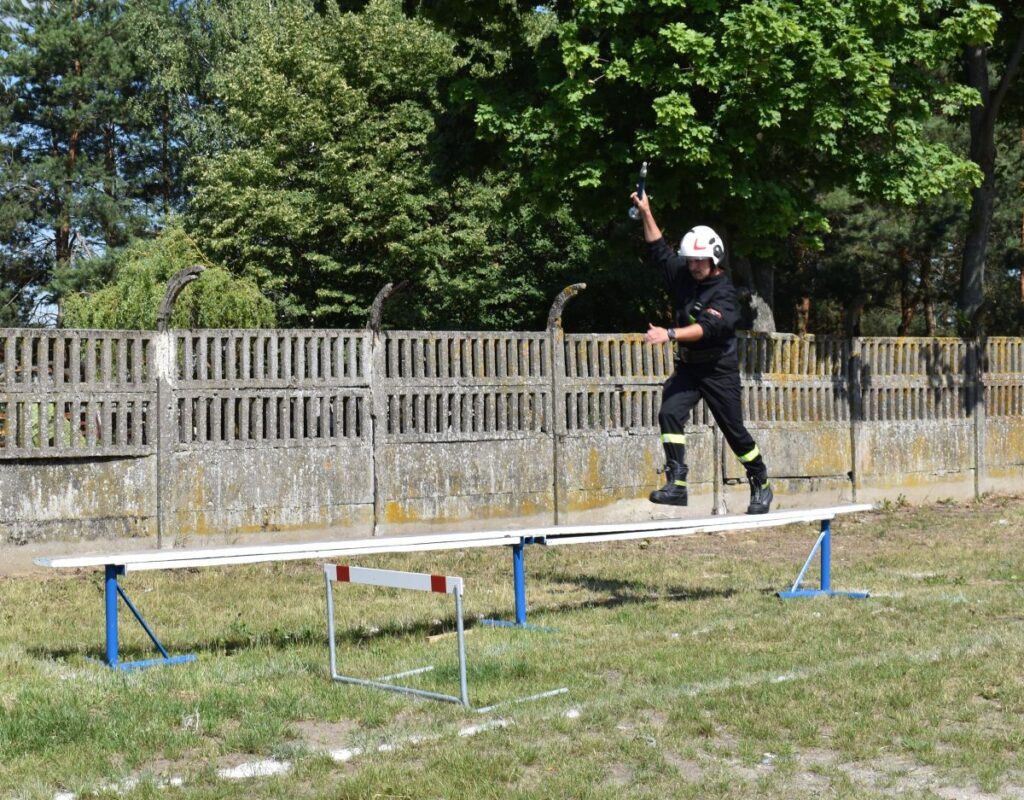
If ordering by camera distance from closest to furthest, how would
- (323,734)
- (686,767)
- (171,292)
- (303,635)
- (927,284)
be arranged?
(686,767), (323,734), (303,635), (171,292), (927,284)

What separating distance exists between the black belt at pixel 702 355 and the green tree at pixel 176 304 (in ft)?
47.3

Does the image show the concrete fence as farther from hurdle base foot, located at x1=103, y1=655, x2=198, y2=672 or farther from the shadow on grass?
hurdle base foot, located at x1=103, y1=655, x2=198, y2=672

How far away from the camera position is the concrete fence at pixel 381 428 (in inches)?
535

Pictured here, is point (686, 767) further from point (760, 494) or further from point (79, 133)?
point (79, 133)

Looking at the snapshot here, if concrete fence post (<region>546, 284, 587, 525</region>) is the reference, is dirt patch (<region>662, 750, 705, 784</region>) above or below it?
below

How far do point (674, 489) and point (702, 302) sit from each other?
1.46 m

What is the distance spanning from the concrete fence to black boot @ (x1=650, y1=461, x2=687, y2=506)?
5.27 meters

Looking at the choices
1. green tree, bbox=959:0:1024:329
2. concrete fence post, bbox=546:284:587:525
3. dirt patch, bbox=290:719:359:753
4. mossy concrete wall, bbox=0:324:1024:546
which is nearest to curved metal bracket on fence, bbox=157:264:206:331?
mossy concrete wall, bbox=0:324:1024:546

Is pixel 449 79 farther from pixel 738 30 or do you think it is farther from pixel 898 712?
pixel 898 712

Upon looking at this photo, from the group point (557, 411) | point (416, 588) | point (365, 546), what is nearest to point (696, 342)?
point (365, 546)

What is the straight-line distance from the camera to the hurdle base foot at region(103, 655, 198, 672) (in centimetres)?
862

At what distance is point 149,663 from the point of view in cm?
877

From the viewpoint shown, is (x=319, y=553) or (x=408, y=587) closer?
(x=408, y=587)

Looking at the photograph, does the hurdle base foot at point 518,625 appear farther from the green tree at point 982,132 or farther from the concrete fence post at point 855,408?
the green tree at point 982,132
